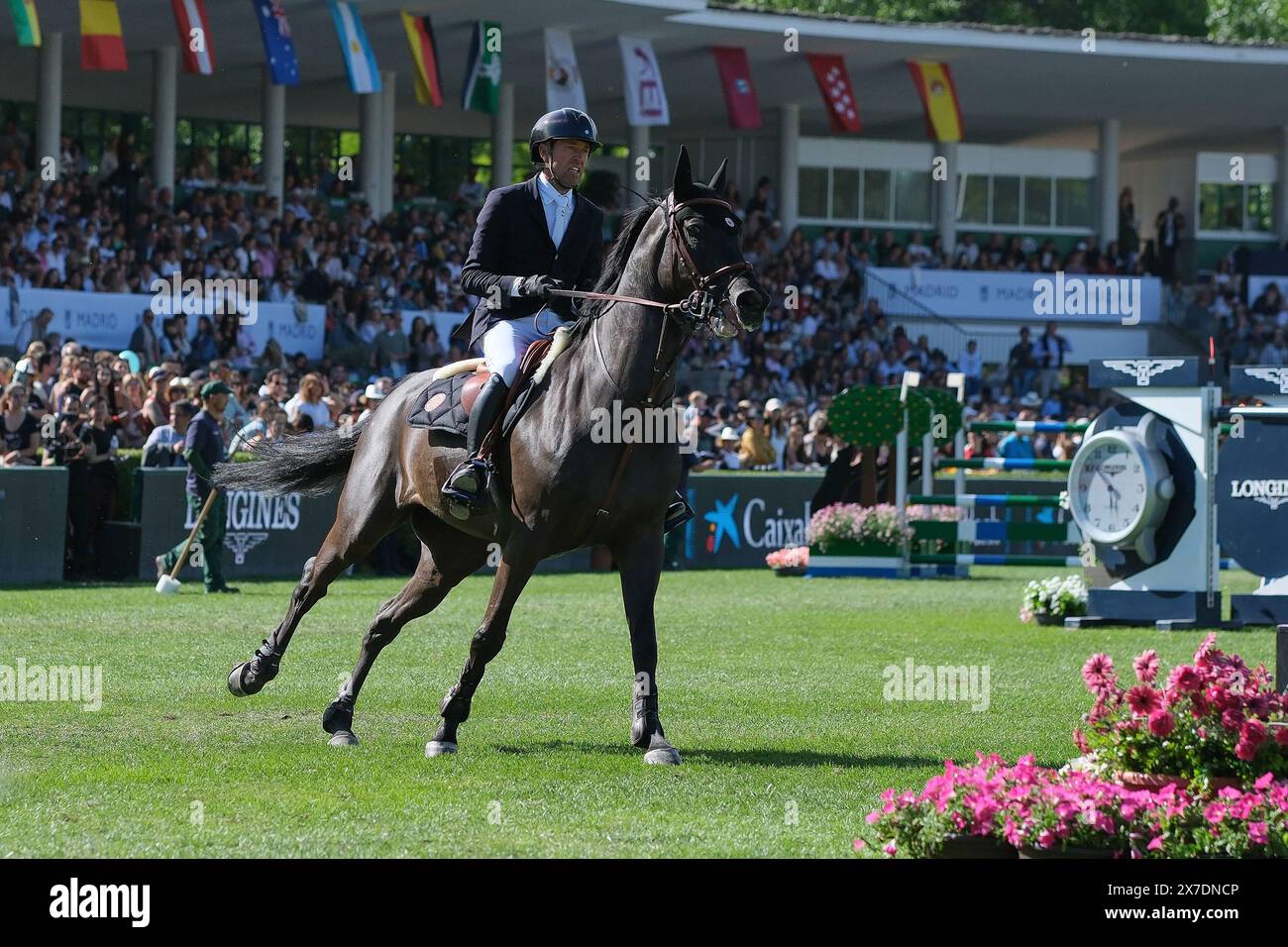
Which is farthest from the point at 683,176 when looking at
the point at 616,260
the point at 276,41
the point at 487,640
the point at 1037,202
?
the point at 1037,202

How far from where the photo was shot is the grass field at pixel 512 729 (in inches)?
269

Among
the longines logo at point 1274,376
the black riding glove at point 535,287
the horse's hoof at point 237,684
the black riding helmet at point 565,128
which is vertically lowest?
the horse's hoof at point 237,684

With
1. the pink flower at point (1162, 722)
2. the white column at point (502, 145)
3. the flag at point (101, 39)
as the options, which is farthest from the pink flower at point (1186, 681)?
the white column at point (502, 145)

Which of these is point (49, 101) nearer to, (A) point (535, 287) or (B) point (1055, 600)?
(B) point (1055, 600)

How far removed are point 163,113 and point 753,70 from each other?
14.1 m

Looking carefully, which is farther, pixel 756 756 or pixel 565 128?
pixel 565 128

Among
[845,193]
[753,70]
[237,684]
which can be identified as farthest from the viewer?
[845,193]

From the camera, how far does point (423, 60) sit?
34469 millimetres

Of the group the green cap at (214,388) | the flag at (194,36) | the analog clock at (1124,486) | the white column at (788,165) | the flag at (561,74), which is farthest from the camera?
the white column at (788,165)

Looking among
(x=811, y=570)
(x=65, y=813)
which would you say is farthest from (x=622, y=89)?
(x=65, y=813)

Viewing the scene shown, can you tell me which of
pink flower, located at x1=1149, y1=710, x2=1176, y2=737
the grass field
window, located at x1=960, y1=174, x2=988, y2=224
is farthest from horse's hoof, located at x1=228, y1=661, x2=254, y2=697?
window, located at x1=960, y1=174, x2=988, y2=224

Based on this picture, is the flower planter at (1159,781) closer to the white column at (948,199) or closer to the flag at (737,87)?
the flag at (737,87)

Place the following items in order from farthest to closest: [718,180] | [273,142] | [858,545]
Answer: [273,142]
[858,545]
[718,180]

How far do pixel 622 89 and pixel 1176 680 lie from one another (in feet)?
130
